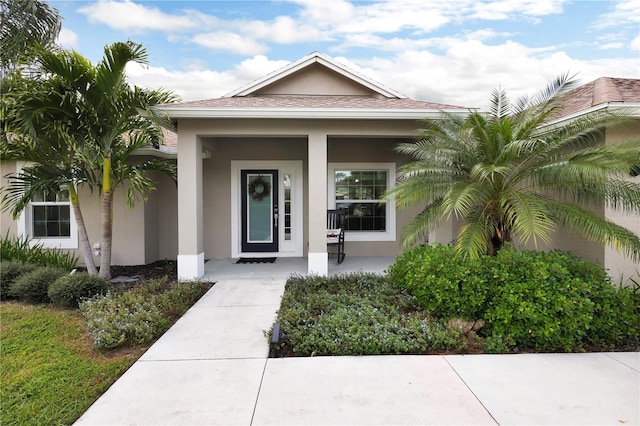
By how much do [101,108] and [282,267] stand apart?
4.57 m

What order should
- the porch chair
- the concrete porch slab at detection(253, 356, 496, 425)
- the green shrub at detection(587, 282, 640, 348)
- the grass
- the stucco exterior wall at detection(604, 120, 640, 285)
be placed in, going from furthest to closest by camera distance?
the porch chair
the stucco exterior wall at detection(604, 120, 640, 285)
the green shrub at detection(587, 282, 640, 348)
the grass
the concrete porch slab at detection(253, 356, 496, 425)

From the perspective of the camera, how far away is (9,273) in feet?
19.1

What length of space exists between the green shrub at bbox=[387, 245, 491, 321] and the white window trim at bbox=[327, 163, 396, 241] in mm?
4294

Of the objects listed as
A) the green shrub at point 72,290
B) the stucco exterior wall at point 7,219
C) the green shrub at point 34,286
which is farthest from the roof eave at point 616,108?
the stucco exterior wall at point 7,219

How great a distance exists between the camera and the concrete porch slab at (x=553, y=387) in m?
2.59

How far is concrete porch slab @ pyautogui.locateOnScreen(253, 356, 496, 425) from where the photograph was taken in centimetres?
256

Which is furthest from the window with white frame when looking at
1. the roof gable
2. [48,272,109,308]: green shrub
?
the roof gable

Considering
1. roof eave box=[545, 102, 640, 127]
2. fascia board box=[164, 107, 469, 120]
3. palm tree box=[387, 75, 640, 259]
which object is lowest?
palm tree box=[387, 75, 640, 259]

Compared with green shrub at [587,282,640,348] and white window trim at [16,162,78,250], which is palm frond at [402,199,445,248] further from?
white window trim at [16,162,78,250]

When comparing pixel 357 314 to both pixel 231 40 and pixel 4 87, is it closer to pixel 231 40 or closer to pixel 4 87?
pixel 4 87

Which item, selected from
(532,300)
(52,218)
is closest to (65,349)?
(532,300)

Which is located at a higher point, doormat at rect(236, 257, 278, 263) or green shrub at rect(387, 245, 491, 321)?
green shrub at rect(387, 245, 491, 321)

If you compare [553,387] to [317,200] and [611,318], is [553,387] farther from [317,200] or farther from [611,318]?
[317,200]

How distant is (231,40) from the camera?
1036 cm
